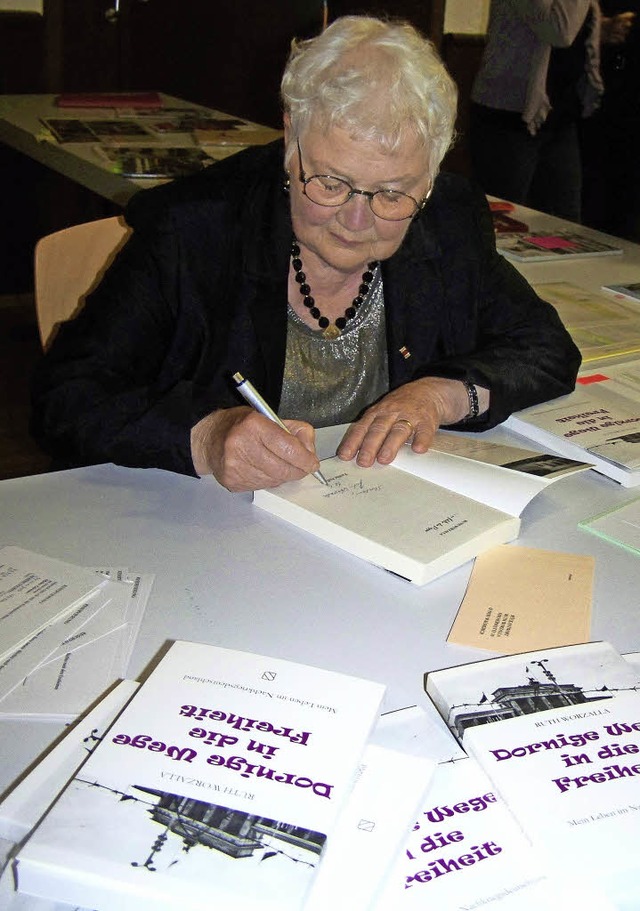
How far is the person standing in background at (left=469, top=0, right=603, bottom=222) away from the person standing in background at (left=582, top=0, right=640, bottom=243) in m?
0.25

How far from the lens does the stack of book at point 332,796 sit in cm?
69

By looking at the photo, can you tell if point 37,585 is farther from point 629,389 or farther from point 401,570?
point 629,389

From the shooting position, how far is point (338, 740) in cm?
81

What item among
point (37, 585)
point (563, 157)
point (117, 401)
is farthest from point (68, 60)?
point (37, 585)

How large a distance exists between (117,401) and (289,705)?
684 mm

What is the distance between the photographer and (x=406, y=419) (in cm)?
142

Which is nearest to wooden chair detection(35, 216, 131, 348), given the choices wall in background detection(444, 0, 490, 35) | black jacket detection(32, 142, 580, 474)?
black jacket detection(32, 142, 580, 474)

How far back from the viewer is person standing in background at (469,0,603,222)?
3.29 meters

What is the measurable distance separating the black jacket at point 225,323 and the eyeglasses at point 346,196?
0.14 meters

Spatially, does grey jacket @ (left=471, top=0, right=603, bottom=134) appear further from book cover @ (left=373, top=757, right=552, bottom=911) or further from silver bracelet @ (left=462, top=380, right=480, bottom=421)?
book cover @ (left=373, top=757, right=552, bottom=911)

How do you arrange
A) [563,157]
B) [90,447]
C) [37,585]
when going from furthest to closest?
1. [563,157]
2. [90,447]
3. [37,585]

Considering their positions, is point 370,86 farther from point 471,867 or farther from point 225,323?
point 471,867

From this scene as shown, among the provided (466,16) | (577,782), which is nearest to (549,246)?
(577,782)

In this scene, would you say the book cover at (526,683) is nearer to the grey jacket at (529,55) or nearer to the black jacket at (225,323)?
the black jacket at (225,323)
